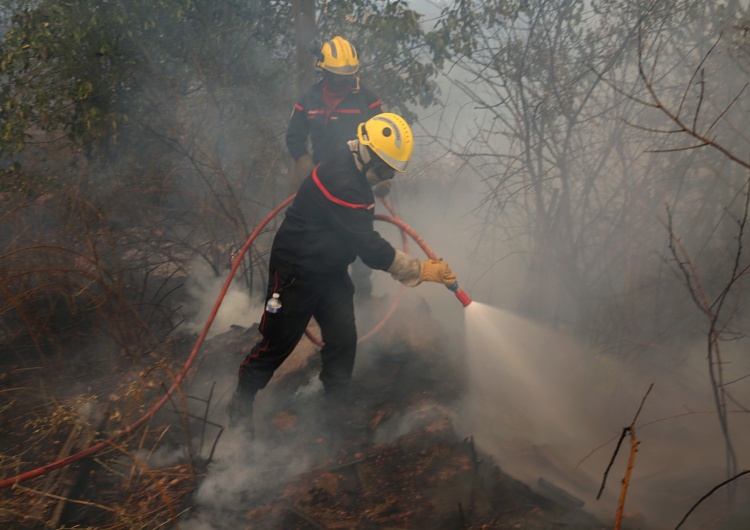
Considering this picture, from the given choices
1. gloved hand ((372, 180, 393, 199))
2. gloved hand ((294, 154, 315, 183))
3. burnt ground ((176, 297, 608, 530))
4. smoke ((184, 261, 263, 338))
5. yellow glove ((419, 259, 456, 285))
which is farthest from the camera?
gloved hand ((294, 154, 315, 183))

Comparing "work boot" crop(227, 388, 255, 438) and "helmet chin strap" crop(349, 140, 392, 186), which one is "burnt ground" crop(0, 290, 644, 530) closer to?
"work boot" crop(227, 388, 255, 438)

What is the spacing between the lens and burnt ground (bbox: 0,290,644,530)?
314 cm

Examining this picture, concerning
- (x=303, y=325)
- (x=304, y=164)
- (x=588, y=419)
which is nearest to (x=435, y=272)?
(x=303, y=325)

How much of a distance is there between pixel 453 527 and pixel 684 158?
345cm

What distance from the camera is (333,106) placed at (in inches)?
212

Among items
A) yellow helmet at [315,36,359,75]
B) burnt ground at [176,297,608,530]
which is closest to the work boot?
burnt ground at [176,297,608,530]

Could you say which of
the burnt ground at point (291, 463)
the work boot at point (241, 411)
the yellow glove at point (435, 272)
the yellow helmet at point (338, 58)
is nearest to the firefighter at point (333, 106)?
the yellow helmet at point (338, 58)

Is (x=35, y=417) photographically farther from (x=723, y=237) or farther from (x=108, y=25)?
(x=723, y=237)

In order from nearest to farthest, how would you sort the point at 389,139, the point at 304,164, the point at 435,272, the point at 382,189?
1. the point at 389,139
2. the point at 435,272
3. the point at 382,189
4. the point at 304,164

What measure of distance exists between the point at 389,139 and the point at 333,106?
203cm

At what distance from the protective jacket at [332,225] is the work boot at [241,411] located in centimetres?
97

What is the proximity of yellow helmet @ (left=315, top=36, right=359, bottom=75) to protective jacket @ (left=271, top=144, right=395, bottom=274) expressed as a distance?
1818 mm

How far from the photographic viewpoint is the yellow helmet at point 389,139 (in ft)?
11.6

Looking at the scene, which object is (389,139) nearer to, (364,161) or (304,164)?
(364,161)
